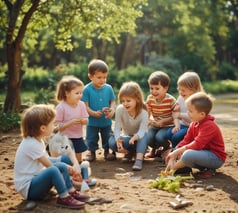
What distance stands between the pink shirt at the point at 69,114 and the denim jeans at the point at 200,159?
1.62 meters

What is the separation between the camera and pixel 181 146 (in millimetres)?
5559

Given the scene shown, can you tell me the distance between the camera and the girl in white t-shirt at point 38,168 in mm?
4027

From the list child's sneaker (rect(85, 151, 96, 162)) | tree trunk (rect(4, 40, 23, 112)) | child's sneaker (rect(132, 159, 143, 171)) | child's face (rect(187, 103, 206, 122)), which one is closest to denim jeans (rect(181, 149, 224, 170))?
child's face (rect(187, 103, 206, 122))

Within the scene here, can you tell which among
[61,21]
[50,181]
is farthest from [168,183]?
[61,21]

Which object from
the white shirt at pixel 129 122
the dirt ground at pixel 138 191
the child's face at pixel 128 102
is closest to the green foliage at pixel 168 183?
the dirt ground at pixel 138 191

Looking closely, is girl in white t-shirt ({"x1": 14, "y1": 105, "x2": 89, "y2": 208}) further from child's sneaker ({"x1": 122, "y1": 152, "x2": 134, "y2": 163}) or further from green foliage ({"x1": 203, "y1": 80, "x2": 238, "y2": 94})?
green foliage ({"x1": 203, "y1": 80, "x2": 238, "y2": 94})

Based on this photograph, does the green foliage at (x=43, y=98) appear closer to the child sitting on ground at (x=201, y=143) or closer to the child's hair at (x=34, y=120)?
the child sitting on ground at (x=201, y=143)

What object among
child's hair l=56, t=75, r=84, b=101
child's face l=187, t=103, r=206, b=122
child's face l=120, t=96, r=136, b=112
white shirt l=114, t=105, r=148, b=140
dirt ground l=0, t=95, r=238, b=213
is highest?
child's hair l=56, t=75, r=84, b=101

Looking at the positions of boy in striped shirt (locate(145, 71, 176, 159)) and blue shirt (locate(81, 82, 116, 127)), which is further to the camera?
blue shirt (locate(81, 82, 116, 127))

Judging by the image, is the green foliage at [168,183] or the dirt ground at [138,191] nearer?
the dirt ground at [138,191]

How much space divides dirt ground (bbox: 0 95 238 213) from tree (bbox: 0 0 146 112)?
4646 mm

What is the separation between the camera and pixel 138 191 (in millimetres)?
4691

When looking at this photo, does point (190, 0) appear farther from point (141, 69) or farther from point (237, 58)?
point (237, 58)

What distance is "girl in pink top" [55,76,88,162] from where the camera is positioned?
569 cm
